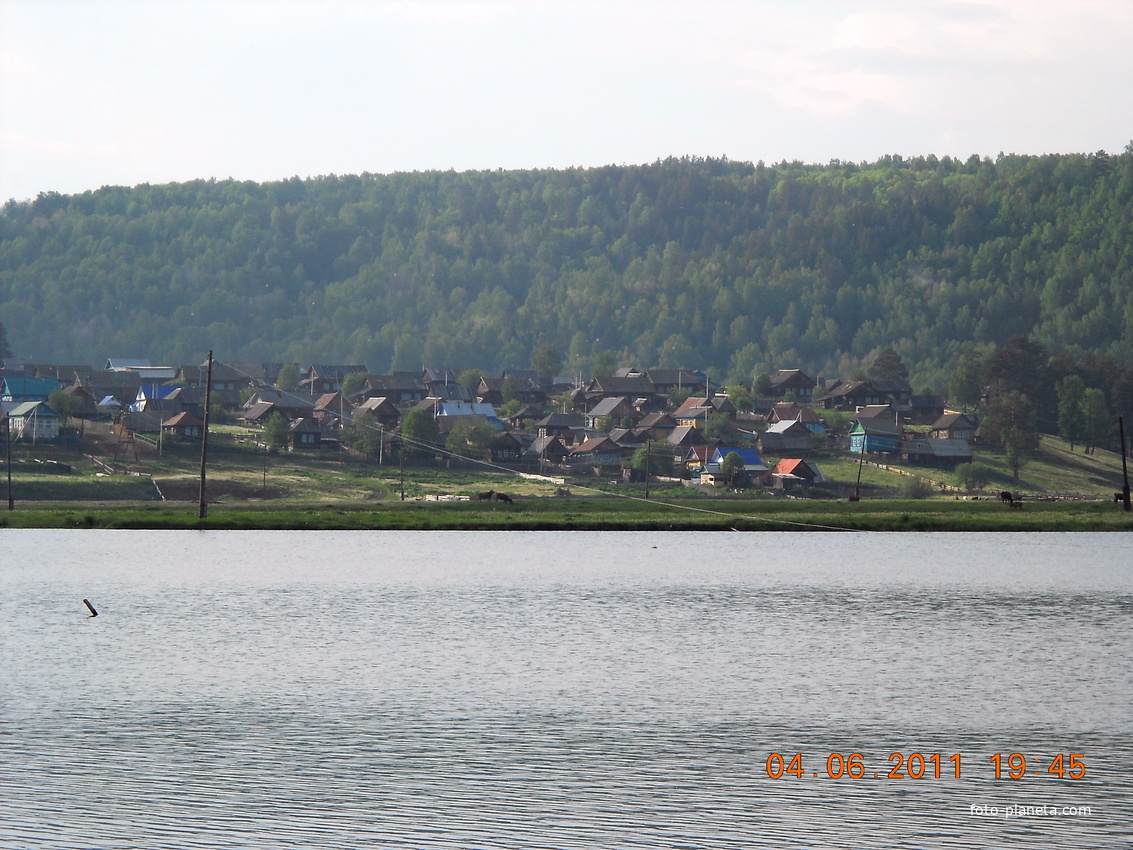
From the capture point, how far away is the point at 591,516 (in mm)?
82250

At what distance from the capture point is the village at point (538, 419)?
397ft

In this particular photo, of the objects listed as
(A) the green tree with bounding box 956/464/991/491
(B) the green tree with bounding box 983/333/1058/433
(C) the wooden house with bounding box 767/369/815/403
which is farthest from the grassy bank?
(C) the wooden house with bounding box 767/369/815/403

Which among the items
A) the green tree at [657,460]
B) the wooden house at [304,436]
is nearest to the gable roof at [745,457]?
the green tree at [657,460]

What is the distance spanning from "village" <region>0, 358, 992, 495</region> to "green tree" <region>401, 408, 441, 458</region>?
16 cm

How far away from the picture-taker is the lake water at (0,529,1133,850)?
20719mm

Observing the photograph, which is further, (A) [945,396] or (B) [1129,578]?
(A) [945,396]

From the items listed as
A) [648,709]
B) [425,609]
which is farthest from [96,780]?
[425,609]

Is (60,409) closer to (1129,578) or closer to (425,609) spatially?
(425,609)

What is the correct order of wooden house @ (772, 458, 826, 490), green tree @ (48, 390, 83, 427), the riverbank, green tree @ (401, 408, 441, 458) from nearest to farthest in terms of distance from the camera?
the riverbank
wooden house @ (772, 458, 826, 490)
green tree @ (48, 390, 83, 427)
green tree @ (401, 408, 441, 458)

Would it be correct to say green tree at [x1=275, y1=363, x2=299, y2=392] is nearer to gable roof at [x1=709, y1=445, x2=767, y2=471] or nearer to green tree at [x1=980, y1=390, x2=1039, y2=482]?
gable roof at [x1=709, y1=445, x2=767, y2=471]

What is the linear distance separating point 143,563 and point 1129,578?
47.4m

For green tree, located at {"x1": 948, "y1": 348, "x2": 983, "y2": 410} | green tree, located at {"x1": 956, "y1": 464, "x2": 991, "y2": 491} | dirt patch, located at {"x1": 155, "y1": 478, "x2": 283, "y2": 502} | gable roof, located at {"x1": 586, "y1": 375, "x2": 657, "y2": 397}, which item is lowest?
dirt patch, located at {"x1": 155, "y1": 478, "x2": 283, "y2": 502}

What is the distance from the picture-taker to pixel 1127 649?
38719 millimetres

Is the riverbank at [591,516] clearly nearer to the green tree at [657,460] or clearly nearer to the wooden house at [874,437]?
the green tree at [657,460]
